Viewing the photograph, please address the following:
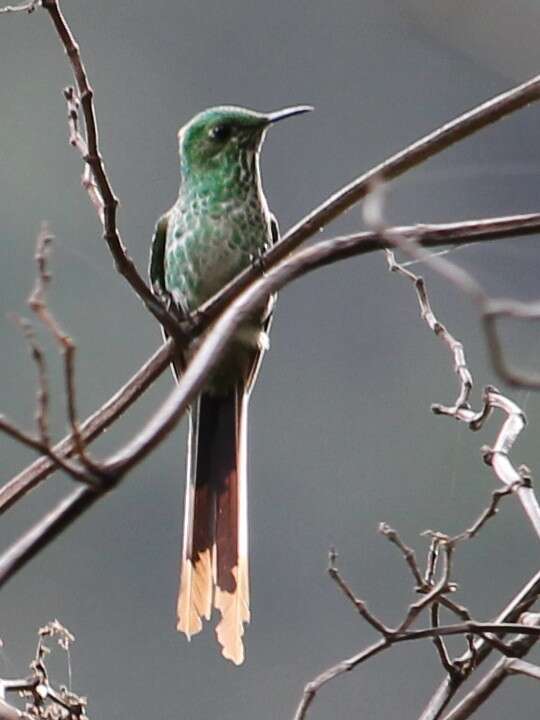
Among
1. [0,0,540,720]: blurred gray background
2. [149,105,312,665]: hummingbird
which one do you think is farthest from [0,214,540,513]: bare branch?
[0,0,540,720]: blurred gray background

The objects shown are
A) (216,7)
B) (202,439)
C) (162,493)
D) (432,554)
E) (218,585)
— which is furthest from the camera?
(216,7)

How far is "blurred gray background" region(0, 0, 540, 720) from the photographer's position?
6559mm

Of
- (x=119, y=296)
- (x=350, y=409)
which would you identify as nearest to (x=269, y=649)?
(x=350, y=409)

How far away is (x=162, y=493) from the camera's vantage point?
7219 mm

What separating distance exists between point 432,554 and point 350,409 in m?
5.96

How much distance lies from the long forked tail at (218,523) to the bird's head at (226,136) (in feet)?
1.43

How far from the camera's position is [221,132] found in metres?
2.79

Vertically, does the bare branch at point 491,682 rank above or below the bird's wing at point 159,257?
below

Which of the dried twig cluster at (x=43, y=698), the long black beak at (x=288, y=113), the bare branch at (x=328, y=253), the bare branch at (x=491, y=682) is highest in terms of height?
the long black beak at (x=288, y=113)

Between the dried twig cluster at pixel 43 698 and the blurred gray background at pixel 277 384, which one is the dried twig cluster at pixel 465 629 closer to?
the dried twig cluster at pixel 43 698

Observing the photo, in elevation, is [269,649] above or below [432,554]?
below

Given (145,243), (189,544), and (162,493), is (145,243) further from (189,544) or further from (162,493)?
(189,544)

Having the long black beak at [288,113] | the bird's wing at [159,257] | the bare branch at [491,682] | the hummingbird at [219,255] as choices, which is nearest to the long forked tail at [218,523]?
the hummingbird at [219,255]

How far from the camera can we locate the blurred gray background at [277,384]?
656 cm
